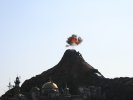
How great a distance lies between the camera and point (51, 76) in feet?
277

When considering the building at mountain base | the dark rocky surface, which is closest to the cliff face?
the dark rocky surface

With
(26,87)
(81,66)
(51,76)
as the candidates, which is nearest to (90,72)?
(81,66)

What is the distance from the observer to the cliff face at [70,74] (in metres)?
83.5

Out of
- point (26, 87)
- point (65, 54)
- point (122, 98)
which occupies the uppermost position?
point (65, 54)

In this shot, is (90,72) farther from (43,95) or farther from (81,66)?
(43,95)

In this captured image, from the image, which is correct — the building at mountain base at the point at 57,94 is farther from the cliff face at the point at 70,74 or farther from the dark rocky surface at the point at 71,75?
the cliff face at the point at 70,74

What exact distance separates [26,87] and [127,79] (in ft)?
71.9

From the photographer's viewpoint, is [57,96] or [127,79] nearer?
[57,96]

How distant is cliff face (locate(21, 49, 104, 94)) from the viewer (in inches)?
3287

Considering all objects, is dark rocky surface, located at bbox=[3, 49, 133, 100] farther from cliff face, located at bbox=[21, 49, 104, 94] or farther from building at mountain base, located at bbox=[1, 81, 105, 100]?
building at mountain base, located at bbox=[1, 81, 105, 100]

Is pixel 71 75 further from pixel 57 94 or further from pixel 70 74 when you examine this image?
pixel 57 94

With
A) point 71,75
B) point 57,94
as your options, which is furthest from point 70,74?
point 57,94

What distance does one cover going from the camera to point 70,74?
279 feet

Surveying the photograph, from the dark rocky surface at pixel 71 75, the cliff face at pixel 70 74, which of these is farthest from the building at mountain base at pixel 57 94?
the cliff face at pixel 70 74
